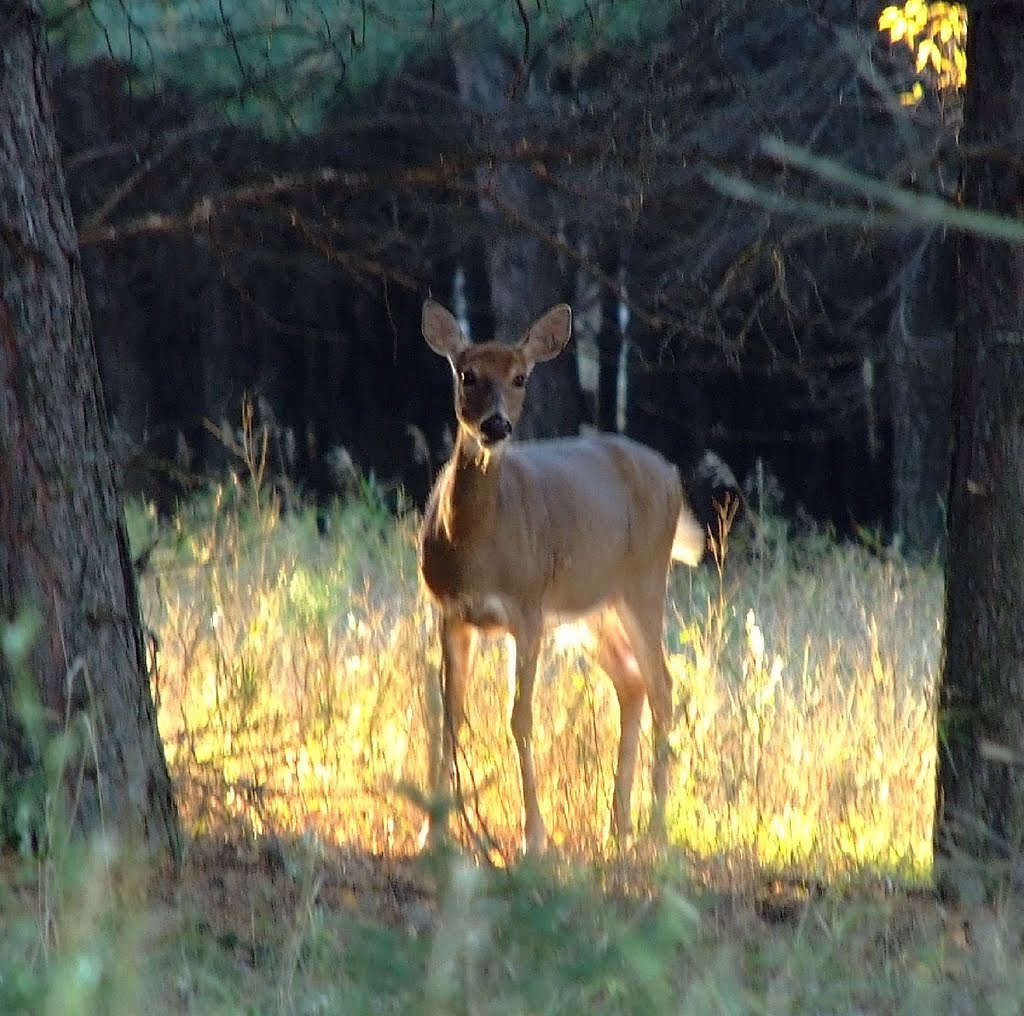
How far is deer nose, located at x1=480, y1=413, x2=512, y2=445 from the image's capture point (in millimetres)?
6582

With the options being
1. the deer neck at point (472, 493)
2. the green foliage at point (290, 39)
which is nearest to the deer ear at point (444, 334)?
the deer neck at point (472, 493)

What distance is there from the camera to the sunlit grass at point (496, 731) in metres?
5.32

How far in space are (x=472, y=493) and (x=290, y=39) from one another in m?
2.22

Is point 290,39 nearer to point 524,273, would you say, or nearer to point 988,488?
point 988,488

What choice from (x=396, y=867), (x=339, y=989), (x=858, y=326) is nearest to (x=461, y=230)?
(x=858, y=326)

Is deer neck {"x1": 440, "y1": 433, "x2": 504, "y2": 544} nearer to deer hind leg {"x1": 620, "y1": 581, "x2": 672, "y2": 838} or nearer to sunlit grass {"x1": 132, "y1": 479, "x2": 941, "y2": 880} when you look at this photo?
sunlit grass {"x1": 132, "y1": 479, "x2": 941, "y2": 880}

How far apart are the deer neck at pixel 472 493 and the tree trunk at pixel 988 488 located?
7.64 feet

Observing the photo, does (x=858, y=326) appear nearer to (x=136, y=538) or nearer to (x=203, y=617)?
(x=136, y=538)

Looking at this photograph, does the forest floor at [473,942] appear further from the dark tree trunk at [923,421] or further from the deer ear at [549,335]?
the dark tree trunk at [923,421]

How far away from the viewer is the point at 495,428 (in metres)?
6.58

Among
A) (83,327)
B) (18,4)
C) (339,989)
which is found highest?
(18,4)

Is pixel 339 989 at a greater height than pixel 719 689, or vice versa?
pixel 339 989

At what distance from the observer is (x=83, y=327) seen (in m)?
4.39

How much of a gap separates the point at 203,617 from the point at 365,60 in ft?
A: 8.24
